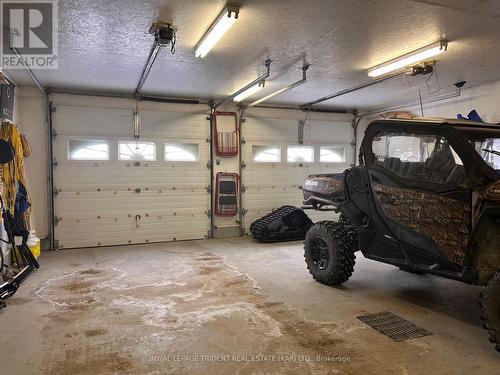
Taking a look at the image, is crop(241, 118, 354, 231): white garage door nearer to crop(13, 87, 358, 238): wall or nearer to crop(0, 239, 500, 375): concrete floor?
crop(0, 239, 500, 375): concrete floor

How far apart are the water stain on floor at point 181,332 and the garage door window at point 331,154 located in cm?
525

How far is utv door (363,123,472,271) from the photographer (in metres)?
3.30

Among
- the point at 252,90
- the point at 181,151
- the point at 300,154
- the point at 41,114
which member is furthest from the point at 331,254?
the point at 41,114

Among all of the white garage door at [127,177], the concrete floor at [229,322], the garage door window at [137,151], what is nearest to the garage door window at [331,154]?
the white garage door at [127,177]

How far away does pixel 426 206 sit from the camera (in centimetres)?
351

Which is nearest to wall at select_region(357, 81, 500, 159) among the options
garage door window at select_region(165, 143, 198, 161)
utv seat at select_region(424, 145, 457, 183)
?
utv seat at select_region(424, 145, 457, 183)

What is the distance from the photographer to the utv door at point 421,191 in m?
3.30

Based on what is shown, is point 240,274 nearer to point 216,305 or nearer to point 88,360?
point 216,305

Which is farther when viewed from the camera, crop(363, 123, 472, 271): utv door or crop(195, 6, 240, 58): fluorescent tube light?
crop(195, 6, 240, 58): fluorescent tube light

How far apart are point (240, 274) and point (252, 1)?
3.55 meters

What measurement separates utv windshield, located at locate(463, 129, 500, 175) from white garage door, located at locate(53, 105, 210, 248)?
5624 millimetres

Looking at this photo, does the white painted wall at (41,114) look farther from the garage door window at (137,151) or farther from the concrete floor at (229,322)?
the concrete floor at (229,322)

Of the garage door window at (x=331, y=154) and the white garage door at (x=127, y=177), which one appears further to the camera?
the garage door window at (x=331, y=154)

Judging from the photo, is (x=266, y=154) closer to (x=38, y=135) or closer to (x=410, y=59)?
(x=410, y=59)
